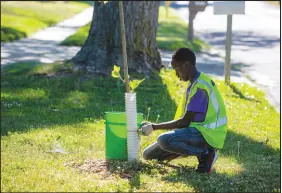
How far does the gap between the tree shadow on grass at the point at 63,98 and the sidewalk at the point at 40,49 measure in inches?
132

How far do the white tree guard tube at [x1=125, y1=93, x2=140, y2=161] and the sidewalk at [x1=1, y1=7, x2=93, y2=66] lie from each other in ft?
31.6

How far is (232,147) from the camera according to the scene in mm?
8477

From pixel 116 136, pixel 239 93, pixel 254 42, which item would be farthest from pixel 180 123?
pixel 254 42

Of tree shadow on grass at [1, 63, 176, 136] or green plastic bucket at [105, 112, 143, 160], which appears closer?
green plastic bucket at [105, 112, 143, 160]

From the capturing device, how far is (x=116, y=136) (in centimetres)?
689

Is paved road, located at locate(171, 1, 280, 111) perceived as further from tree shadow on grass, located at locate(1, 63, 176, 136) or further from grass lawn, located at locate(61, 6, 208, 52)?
tree shadow on grass, located at locate(1, 63, 176, 136)

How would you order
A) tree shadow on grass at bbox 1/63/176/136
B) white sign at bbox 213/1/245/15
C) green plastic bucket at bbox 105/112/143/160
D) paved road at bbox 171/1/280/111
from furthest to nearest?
paved road at bbox 171/1/280/111 → white sign at bbox 213/1/245/15 → tree shadow on grass at bbox 1/63/176/136 → green plastic bucket at bbox 105/112/143/160

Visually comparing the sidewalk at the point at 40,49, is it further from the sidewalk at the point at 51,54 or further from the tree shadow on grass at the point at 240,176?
the tree shadow on grass at the point at 240,176

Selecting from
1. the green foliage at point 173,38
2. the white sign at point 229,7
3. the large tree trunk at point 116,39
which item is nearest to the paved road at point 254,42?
the green foliage at point 173,38

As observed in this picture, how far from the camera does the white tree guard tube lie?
21.6ft

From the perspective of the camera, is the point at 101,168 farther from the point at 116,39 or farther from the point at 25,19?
the point at 25,19

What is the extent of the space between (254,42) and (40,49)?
831 centimetres

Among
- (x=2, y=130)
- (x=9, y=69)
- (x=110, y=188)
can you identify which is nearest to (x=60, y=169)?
(x=110, y=188)

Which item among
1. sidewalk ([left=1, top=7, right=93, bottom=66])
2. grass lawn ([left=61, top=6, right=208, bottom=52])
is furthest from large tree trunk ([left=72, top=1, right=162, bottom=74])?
grass lawn ([left=61, top=6, right=208, bottom=52])
